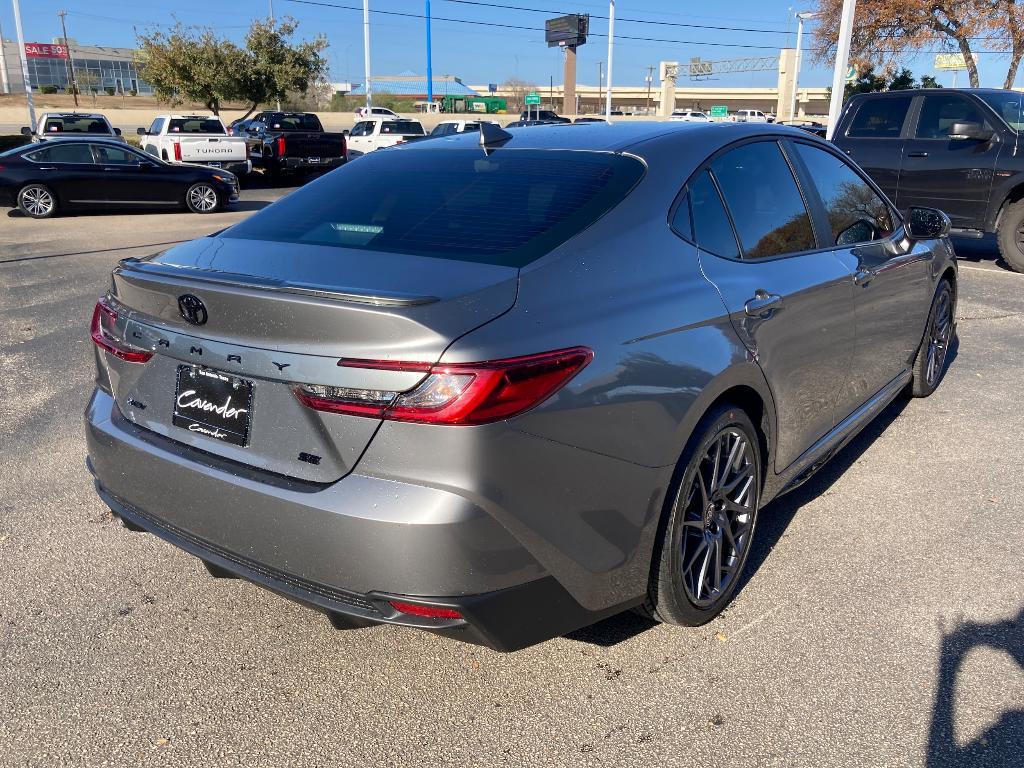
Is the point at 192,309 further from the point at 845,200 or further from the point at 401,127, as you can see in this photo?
the point at 401,127

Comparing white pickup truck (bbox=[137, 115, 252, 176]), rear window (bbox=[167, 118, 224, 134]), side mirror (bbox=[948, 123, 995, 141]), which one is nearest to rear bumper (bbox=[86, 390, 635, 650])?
side mirror (bbox=[948, 123, 995, 141])

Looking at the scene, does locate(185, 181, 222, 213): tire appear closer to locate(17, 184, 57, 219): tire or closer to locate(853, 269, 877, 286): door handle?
locate(17, 184, 57, 219): tire

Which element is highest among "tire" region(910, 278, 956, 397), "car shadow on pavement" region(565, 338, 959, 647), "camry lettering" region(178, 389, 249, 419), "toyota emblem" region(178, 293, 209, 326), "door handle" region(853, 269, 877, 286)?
"toyota emblem" region(178, 293, 209, 326)

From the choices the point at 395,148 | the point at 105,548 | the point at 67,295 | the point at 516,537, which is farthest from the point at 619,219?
the point at 67,295

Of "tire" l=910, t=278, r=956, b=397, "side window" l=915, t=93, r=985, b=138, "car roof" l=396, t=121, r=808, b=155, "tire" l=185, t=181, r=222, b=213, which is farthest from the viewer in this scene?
"tire" l=185, t=181, r=222, b=213

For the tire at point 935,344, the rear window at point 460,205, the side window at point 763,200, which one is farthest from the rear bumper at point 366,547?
the tire at point 935,344

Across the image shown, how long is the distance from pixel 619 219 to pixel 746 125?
1.29 metres

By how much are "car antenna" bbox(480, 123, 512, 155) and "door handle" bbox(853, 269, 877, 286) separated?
5.60 ft

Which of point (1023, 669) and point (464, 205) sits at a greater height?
point (464, 205)

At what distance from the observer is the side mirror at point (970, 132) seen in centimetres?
999

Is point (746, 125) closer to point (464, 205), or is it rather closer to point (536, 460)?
point (464, 205)

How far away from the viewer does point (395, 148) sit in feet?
12.7

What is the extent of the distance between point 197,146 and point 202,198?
4313 mm

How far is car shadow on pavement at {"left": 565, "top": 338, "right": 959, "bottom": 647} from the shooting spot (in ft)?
10.1
